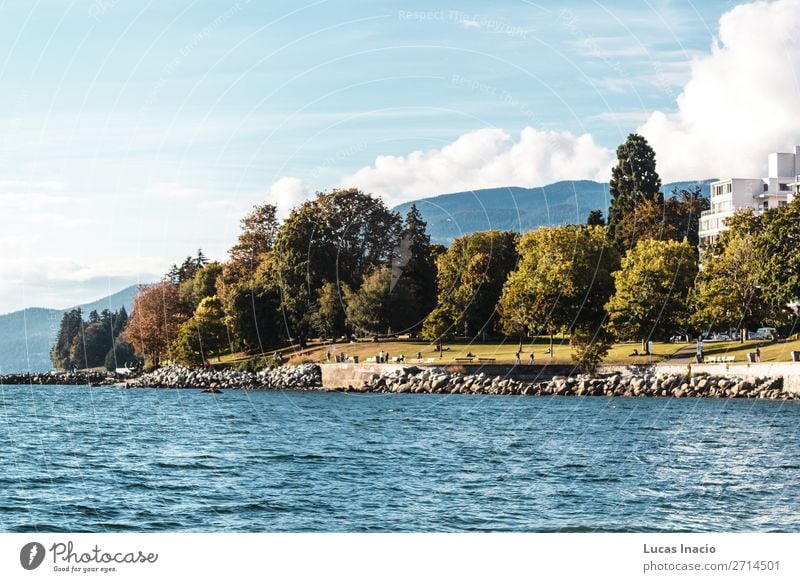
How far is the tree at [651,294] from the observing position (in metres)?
84.7

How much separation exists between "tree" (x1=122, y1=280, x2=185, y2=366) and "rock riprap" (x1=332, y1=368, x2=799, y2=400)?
37625mm

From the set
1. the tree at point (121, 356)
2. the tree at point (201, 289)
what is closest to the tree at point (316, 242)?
the tree at point (201, 289)

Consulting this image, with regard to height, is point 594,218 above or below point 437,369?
above

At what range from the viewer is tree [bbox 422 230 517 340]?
2938 inches

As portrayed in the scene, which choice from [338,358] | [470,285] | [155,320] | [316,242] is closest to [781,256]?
[470,285]

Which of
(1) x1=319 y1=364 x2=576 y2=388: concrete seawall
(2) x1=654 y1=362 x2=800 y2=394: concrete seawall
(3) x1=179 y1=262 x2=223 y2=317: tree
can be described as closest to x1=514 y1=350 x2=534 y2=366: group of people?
(1) x1=319 y1=364 x2=576 y2=388: concrete seawall

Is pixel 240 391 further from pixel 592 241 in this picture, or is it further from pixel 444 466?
pixel 444 466

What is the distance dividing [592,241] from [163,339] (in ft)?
167

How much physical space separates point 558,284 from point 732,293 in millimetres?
12769

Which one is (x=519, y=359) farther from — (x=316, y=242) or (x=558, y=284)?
(x=316, y=242)

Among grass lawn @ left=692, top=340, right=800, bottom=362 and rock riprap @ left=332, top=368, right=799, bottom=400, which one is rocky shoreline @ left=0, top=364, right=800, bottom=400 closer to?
rock riprap @ left=332, top=368, right=799, bottom=400

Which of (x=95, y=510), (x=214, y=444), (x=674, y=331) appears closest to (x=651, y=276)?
(x=674, y=331)

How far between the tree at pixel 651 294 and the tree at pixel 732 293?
2057 millimetres

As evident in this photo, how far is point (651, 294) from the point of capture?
85.2 meters
